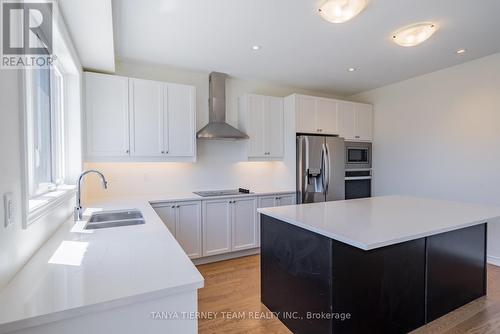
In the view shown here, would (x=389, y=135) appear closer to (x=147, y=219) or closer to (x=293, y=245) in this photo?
(x=293, y=245)

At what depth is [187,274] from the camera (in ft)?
3.29

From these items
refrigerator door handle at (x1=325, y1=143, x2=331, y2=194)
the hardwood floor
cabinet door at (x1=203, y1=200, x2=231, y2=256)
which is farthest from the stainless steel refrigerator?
the hardwood floor

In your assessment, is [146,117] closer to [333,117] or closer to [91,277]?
[91,277]

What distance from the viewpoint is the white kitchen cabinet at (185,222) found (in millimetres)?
2928

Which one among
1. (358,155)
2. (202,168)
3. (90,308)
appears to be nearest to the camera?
(90,308)

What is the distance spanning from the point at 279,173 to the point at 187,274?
3.19m

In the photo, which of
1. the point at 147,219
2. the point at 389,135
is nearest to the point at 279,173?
the point at 389,135

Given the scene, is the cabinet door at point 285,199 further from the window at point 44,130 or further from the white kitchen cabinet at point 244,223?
the window at point 44,130

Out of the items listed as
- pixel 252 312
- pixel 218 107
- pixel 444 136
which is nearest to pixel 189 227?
pixel 252 312

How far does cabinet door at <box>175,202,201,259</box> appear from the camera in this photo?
299cm

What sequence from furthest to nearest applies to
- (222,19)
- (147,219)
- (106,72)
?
(106,72), (222,19), (147,219)

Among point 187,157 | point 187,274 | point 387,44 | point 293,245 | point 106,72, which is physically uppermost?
point 387,44

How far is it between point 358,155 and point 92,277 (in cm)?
427

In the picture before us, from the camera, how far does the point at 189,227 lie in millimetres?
3049
